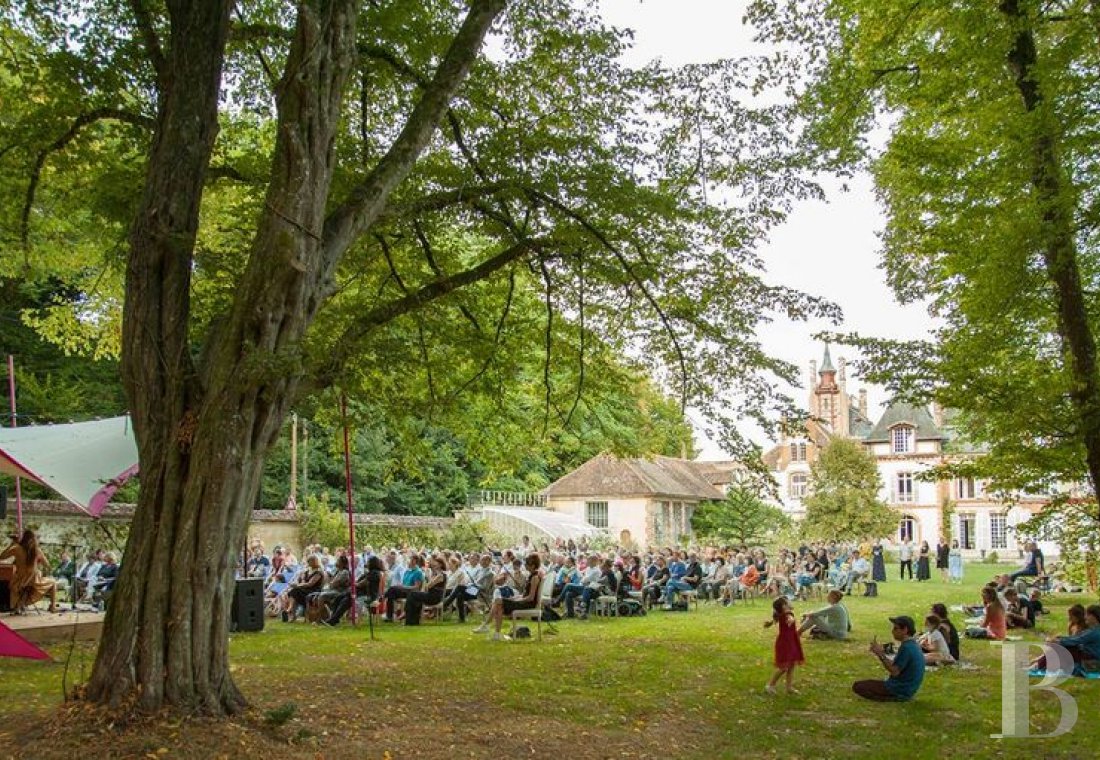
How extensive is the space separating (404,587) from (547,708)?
780 cm

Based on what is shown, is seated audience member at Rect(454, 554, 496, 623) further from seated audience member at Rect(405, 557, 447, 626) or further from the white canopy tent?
the white canopy tent

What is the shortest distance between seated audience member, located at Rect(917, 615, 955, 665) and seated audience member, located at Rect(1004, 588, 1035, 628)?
4437mm

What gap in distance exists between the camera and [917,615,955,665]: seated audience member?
34.6ft

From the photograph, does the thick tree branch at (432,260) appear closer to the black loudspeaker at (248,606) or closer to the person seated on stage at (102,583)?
the black loudspeaker at (248,606)

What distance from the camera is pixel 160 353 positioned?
6645mm

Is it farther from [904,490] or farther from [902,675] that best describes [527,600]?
[904,490]

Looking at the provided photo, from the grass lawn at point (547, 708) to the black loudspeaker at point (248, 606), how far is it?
745mm

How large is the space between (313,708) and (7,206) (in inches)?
286

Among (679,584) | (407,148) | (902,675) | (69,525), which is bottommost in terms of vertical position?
(679,584)

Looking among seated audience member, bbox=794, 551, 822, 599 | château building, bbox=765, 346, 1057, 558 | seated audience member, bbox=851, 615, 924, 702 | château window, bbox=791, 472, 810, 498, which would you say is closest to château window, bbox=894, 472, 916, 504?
château building, bbox=765, 346, 1057, 558

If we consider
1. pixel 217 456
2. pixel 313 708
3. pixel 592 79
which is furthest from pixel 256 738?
pixel 592 79

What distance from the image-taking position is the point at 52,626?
11625 mm

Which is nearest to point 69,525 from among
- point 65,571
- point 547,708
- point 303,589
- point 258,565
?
point 65,571

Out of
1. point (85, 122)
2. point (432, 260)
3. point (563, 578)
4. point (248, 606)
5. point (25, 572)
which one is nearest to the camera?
point (85, 122)
